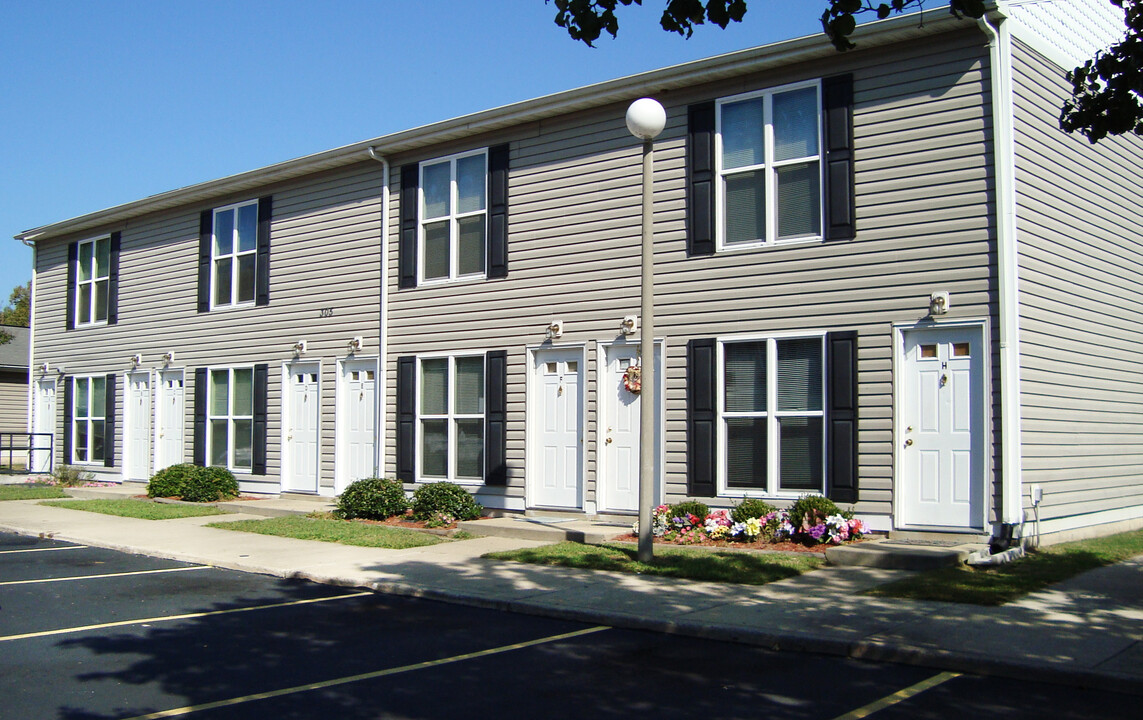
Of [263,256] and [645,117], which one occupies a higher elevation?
[645,117]

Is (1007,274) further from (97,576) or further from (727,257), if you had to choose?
(97,576)

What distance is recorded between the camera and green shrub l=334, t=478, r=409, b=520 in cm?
1495

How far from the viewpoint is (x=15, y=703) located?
5828 mm

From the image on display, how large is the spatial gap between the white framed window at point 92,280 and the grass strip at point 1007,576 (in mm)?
19084

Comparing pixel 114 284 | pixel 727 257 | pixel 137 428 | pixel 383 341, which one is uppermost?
pixel 114 284

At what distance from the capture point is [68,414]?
2336cm

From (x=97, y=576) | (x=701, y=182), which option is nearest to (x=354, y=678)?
(x=97, y=576)

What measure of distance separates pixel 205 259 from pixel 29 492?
573cm

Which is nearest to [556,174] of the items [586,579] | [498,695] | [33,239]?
[586,579]

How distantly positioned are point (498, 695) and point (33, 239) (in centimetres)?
2299

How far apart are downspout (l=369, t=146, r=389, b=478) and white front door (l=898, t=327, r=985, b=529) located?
28.1 feet

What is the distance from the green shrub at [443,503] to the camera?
14.4 metres

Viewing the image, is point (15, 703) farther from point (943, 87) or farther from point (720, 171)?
point (943, 87)

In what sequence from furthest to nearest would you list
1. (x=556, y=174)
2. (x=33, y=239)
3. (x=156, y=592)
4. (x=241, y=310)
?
(x=33, y=239) < (x=241, y=310) < (x=556, y=174) < (x=156, y=592)
